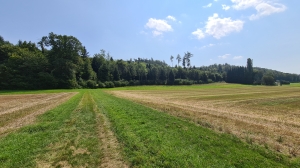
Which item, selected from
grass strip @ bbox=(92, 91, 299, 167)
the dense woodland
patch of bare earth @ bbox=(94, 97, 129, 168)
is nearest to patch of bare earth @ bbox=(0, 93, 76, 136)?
A: patch of bare earth @ bbox=(94, 97, 129, 168)

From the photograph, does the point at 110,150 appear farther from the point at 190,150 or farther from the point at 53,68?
the point at 53,68

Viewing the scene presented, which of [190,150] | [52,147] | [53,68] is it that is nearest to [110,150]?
[52,147]

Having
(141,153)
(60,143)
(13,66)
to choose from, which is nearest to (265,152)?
(141,153)

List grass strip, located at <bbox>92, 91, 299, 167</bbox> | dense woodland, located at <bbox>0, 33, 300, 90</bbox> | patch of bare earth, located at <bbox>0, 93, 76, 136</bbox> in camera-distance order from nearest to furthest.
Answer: grass strip, located at <bbox>92, 91, 299, 167</bbox> → patch of bare earth, located at <bbox>0, 93, 76, 136</bbox> → dense woodland, located at <bbox>0, 33, 300, 90</bbox>

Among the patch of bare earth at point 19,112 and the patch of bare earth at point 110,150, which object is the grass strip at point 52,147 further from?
the patch of bare earth at point 19,112

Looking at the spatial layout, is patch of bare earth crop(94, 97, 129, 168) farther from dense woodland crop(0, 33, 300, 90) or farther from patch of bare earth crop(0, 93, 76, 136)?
dense woodland crop(0, 33, 300, 90)

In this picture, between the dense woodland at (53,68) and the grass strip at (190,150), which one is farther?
the dense woodland at (53,68)

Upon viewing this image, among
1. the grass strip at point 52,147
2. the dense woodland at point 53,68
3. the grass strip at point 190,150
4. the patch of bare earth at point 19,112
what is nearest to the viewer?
the grass strip at point 190,150

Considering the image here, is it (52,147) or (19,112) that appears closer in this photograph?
(52,147)

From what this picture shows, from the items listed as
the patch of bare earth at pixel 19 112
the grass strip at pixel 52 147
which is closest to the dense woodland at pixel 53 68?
the patch of bare earth at pixel 19 112

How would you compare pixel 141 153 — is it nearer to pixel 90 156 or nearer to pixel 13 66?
pixel 90 156

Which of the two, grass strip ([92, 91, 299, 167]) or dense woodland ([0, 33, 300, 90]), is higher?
dense woodland ([0, 33, 300, 90])

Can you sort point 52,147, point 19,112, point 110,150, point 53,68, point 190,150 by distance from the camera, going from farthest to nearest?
point 53,68, point 19,112, point 52,147, point 110,150, point 190,150

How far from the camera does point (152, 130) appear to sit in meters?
9.73
